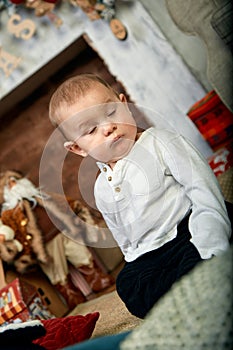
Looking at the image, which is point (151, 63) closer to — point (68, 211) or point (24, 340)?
point (68, 211)

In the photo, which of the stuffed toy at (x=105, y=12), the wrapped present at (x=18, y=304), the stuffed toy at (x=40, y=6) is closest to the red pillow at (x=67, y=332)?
the wrapped present at (x=18, y=304)

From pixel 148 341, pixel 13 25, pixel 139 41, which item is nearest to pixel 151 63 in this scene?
pixel 139 41

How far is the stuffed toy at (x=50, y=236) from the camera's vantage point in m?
2.39

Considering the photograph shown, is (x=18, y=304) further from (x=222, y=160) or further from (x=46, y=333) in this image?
(x=222, y=160)

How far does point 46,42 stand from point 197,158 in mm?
1905

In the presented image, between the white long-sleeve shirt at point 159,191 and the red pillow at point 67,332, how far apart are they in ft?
0.68

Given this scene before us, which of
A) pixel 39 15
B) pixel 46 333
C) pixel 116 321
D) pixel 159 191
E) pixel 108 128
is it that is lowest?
pixel 116 321

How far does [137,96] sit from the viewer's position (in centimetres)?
263

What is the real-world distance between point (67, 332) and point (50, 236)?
1480mm

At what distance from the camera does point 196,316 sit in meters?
0.47

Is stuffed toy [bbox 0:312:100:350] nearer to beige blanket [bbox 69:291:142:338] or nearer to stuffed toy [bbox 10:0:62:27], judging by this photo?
beige blanket [bbox 69:291:142:338]

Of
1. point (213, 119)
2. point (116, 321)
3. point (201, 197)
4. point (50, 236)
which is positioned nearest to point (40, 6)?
point (213, 119)

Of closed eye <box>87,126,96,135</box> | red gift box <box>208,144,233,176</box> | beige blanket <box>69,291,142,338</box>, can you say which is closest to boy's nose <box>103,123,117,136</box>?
closed eye <box>87,126,96,135</box>

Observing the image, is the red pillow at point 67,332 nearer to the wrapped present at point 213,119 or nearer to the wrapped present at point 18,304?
the wrapped present at point 18,304
